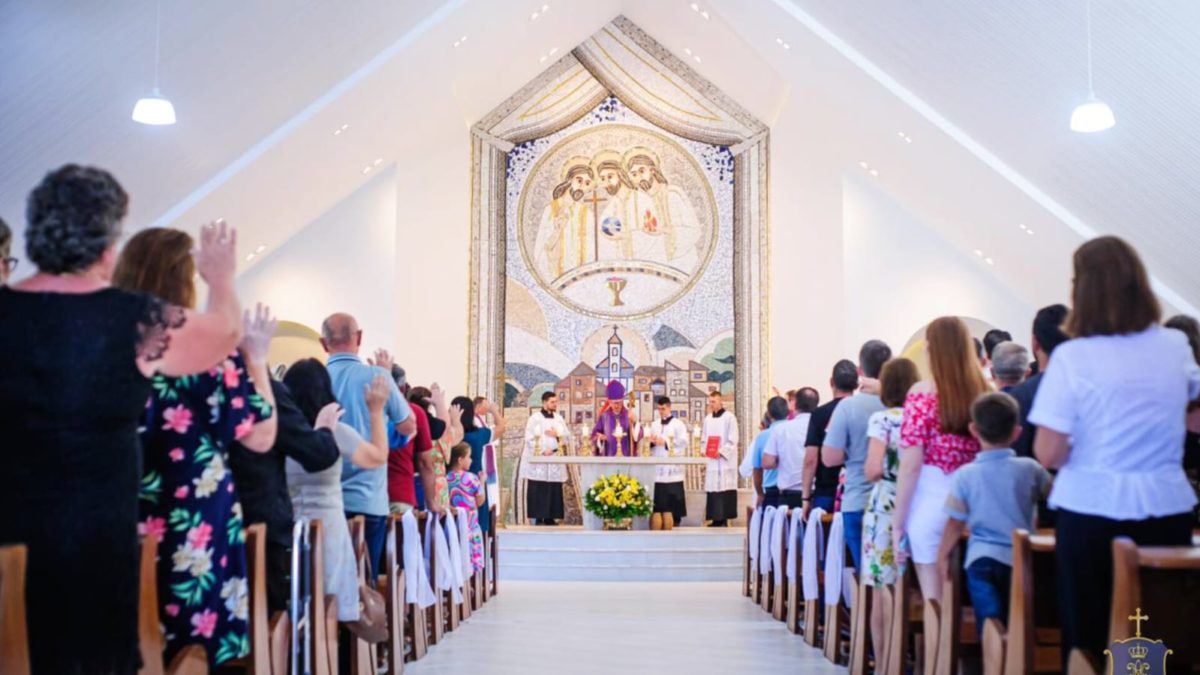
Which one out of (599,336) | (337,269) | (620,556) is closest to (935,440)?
(620,556)

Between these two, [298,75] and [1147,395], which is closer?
[1147,395]

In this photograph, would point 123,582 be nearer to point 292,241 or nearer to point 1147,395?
point 1147,395

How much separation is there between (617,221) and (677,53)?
2260 millimetres

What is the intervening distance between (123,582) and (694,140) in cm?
1437

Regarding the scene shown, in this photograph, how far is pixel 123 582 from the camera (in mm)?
2549

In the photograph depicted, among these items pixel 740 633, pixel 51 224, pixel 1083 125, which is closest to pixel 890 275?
pixel 1083 125

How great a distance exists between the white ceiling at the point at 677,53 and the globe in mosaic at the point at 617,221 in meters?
1.13

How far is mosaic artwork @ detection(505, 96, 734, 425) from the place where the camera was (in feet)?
52.6

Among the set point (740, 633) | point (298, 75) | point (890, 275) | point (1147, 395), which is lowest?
point (740, 633)

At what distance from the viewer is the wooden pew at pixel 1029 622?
3479mm

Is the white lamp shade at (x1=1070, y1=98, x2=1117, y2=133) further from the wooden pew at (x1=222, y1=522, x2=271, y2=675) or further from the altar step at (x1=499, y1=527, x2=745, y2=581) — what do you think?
the wooden pew at (x1=222, y1=522, x2=271, y2=675)

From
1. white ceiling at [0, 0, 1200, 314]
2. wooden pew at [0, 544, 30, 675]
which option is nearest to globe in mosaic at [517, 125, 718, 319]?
white ceiling at [0, 0, 1200, 314]

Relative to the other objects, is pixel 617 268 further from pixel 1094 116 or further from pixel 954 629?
pixel 954 629

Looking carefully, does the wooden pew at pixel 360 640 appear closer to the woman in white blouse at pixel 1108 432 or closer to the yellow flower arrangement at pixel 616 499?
the woman in white blouse at pixel 1108 432
